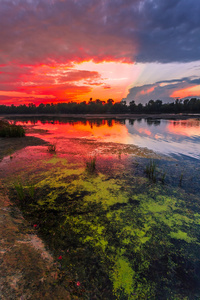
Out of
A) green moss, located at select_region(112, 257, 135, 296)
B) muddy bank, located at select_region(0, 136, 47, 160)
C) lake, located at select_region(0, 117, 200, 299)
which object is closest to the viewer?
green moss, located at select_region(112, 257, 135, 296)

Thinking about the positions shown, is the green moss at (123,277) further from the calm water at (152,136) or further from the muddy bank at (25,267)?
the calm water at (152,136)

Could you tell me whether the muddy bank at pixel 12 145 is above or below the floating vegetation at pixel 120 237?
above

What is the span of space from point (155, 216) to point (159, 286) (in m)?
1.74

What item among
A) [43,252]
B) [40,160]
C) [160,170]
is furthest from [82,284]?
[40,160]

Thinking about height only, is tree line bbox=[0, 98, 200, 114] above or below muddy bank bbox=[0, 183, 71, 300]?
above

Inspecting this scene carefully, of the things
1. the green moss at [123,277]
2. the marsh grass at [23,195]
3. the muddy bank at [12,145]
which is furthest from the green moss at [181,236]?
the muddy bank at [12,145]

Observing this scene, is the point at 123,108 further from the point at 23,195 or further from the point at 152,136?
the point at 23,195

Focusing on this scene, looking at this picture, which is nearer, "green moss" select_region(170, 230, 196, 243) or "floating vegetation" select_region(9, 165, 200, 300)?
"floating vegetation" select_region(9, 165, 200, 300)

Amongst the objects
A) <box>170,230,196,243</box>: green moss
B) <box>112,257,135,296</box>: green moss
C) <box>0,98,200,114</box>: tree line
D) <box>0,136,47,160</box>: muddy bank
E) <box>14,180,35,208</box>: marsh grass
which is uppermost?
<box>0,98,200,114</box>: tree line

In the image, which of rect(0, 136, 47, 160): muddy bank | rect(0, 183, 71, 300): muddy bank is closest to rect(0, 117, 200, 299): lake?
rect(0, 183, 71, 300): muddy bank

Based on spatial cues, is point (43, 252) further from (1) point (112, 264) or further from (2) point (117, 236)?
(2) point (117, 236)

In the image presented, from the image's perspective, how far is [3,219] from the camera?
10.8ft

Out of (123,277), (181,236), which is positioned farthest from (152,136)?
(123,277)

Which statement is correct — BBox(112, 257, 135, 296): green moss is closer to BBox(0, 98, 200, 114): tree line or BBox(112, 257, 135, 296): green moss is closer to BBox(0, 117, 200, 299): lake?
BBox(0, 117, 200, 299): lake
